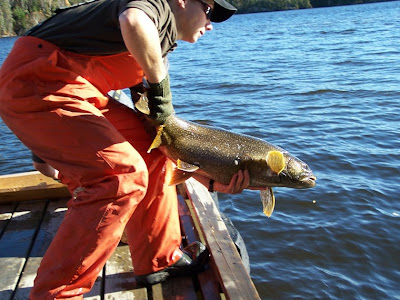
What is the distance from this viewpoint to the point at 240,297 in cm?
310

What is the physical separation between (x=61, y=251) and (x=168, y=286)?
1048 mm

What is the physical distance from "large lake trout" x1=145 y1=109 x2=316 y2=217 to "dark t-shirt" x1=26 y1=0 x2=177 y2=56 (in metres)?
0.83

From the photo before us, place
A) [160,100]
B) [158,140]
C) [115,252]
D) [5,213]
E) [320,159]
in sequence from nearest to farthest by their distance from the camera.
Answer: [160,100], [158,140], [115,252], [5,213], [320,159]

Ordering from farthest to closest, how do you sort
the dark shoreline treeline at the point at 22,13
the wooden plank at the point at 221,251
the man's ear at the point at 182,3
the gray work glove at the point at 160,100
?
the dark shoreline treeline at the point at 22,13 → the wooden plank at the point at 221,251 → the man's ear at the point at 182,3 → the gray work glove at the point at 160,100

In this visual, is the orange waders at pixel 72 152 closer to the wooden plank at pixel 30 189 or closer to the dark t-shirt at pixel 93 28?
the dark t-shirt at pixel 93 28

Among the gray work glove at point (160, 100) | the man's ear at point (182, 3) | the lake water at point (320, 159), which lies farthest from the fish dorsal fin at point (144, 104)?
the lake water at point (320, 159)

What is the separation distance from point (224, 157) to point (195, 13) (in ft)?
3.81

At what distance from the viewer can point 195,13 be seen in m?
3.17

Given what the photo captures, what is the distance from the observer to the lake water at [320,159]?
16.9 ft

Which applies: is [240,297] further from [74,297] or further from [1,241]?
[1,241]

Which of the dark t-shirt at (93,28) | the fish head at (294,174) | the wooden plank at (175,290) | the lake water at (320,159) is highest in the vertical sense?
the dark t-shirt at (93,28)

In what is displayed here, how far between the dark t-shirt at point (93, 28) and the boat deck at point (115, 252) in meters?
1.74

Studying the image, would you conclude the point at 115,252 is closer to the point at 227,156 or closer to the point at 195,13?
the point at 227,156

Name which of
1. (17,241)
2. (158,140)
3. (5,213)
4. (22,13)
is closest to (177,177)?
(158,140)
